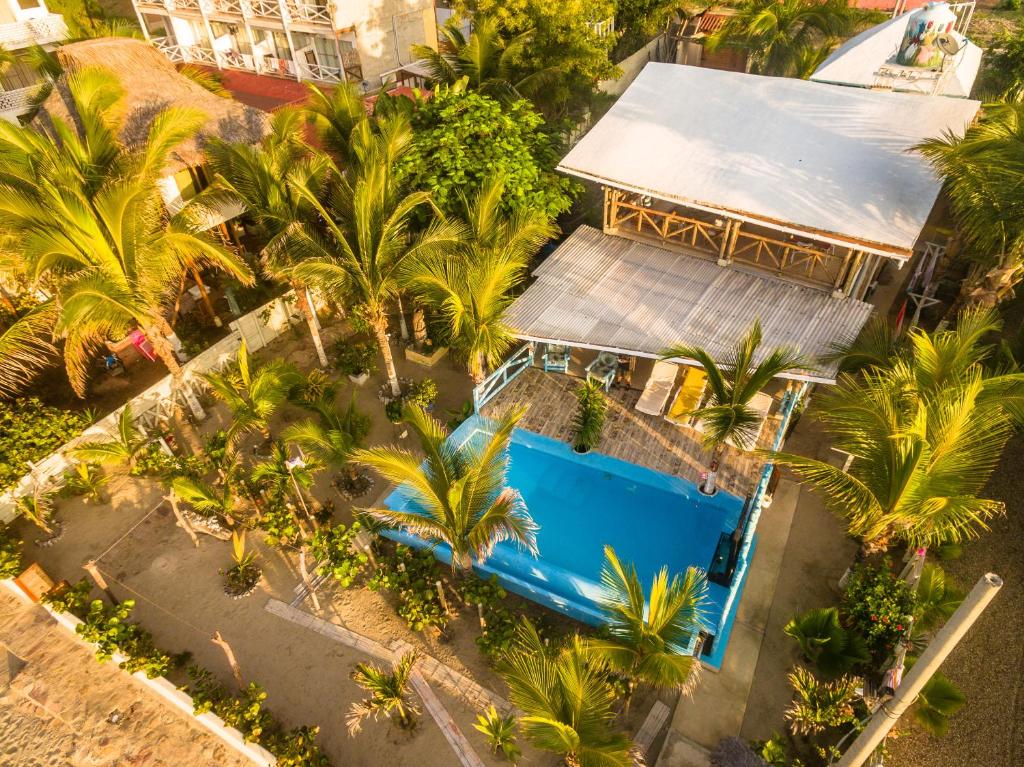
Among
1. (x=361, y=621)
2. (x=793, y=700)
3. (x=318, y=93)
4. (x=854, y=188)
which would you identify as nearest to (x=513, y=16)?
(x=318, y=93)

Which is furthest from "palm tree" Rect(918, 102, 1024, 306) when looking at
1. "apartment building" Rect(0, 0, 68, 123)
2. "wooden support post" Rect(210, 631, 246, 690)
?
"apartment building" Rect(0, 0, 68, 123)

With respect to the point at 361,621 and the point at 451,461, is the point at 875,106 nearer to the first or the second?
the point at 451,461

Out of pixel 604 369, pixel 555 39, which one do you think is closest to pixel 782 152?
pixel 604 369

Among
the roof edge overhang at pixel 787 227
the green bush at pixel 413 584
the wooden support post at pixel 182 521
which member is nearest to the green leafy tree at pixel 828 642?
the green bush at pixel 413 584

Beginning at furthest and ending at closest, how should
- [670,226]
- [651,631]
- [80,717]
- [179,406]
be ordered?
[670,226], [179,406], [80,717], [651,631]

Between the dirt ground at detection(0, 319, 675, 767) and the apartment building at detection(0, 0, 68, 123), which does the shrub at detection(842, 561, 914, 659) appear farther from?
the apartment building at detection(0, 0, 68, 123)

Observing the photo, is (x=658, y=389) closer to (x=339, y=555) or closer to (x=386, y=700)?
(x=339, y=555)

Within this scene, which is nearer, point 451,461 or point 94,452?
point 451,461
